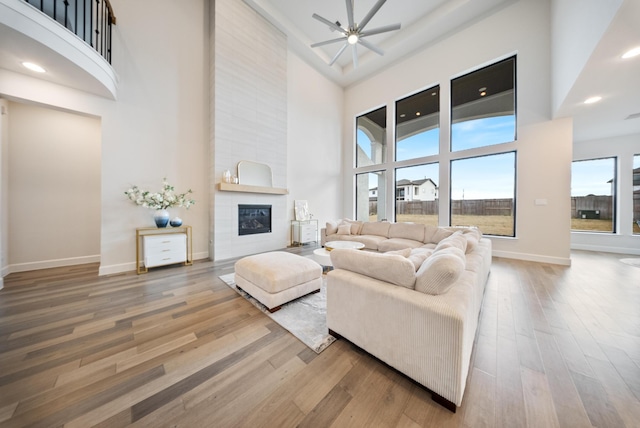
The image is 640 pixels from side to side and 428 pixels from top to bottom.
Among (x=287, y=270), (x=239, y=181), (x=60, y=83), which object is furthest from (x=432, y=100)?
(x=60, y=83)

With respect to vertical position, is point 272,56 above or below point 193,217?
above

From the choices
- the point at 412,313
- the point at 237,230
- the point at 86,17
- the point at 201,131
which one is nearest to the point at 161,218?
the point at 237,230

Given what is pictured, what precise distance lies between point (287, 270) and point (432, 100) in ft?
19.4

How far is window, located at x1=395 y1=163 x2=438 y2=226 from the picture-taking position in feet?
17.5

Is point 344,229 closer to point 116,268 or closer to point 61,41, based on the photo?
point 116,268

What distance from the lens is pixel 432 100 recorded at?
5449 mm

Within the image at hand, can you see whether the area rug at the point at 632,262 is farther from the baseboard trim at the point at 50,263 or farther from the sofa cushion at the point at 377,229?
the baseboard trim at the point at 50,263

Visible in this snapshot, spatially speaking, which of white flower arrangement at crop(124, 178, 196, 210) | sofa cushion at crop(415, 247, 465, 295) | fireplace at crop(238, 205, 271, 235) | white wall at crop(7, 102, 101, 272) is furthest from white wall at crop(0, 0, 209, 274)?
sofa cushion at crop(415, 247, 465, 295)

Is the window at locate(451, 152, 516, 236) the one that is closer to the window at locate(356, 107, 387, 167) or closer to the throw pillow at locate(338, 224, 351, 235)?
the window at locate(356, 107, 387, 167)

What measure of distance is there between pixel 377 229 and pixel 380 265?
3361mm

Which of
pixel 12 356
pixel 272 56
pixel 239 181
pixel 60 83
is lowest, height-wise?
pixel 12 356

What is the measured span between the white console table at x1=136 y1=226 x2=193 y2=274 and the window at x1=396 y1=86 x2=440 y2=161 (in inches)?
226

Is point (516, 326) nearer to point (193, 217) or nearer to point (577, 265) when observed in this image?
point (577, 265)

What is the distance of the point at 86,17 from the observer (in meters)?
2.82
